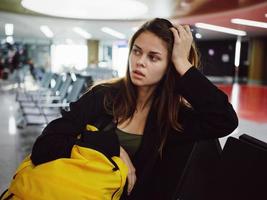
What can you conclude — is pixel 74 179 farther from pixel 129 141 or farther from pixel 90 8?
pixel 90 8

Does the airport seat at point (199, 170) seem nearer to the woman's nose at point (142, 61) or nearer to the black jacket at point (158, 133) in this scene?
the black jacket at point (158, 133)

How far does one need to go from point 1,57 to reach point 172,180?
15.6 meters

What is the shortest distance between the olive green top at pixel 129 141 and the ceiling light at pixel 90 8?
31.7ft

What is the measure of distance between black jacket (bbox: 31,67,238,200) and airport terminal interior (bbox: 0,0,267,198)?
176 millimetres

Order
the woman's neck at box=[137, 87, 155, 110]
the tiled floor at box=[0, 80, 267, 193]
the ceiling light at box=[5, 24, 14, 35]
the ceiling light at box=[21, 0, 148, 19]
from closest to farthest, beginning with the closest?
1. the woman's neck at box=[137, 87, 155, 110]
2. the tiled floor at box=[0, 80, 267, 193]
3. the ceiling light at box=[21, 0, 148, 19]
4. the ceiling light at box=[5, 24, 14, 35]

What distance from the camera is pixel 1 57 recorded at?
1524 cm

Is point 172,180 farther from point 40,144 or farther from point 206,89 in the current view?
point 40,144

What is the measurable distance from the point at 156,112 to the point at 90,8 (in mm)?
11286

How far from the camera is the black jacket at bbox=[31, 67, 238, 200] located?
1.13 m

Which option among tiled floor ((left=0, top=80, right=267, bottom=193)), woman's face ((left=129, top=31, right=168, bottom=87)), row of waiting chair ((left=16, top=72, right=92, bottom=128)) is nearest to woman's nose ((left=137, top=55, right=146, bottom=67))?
woman's face ((left=129, top=31, right=168, bottom=87))

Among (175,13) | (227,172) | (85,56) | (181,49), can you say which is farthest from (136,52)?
(85,56)

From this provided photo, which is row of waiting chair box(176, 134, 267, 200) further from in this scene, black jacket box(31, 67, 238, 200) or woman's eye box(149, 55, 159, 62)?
woman's eye box(149, 55, 159, 62)

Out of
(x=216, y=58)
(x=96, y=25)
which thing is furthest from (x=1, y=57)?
(x=216, y=58)

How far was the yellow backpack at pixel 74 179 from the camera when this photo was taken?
3.13 ft
